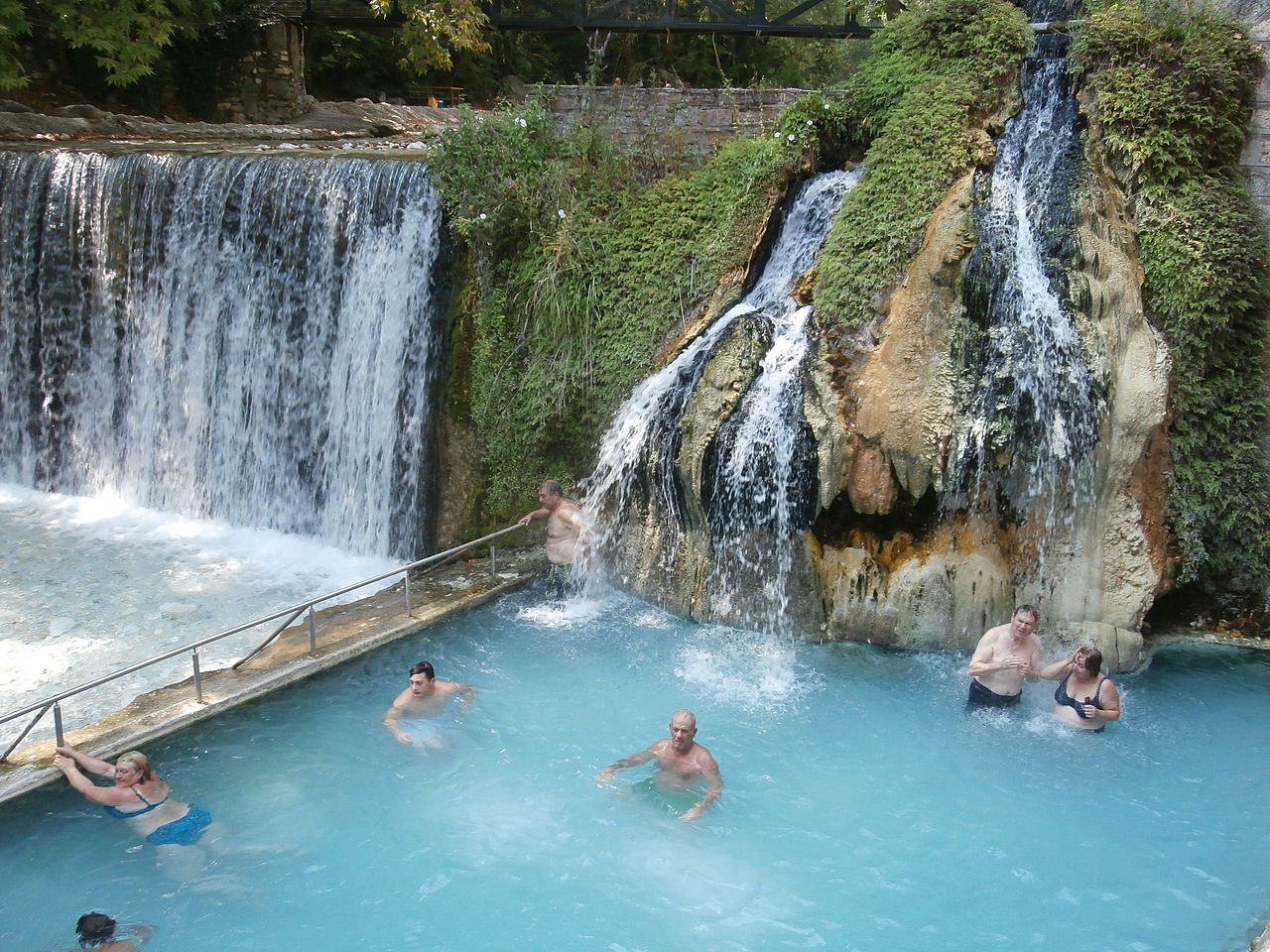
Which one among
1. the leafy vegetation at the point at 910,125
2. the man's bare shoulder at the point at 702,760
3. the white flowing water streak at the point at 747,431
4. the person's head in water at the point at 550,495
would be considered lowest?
the man's bare shoulder at the point at 702,760

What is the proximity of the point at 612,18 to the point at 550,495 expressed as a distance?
1140 cm

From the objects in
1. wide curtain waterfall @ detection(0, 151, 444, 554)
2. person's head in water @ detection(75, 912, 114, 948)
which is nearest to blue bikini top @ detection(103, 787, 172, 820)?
person's head in water @ detection(75, 912, 114, 948)

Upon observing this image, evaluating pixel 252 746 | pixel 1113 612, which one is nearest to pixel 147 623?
pixel 252 746

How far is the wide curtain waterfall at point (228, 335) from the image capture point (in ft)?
35.6

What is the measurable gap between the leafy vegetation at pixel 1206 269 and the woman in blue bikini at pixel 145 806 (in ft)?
24.6

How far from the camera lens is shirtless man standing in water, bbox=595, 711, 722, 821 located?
6270 mm

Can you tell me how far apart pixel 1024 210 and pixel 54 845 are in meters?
8.42

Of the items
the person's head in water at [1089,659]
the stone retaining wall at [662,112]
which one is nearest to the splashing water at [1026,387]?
the person's head in water at [1089,659]

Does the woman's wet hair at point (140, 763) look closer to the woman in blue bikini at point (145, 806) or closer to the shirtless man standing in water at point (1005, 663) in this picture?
the woman in blue bikini at point (145, 806)

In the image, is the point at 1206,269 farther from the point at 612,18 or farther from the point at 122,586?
the point at 612,18

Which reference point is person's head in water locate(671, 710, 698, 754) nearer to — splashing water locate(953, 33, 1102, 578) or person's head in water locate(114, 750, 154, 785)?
person's head in water locate(114, 750, 154, 785)

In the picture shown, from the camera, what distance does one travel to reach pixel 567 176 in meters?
10.7

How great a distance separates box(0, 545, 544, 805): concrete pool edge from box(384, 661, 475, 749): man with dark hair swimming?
987 mm

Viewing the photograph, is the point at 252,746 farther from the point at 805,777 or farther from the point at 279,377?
the point at 279,377
